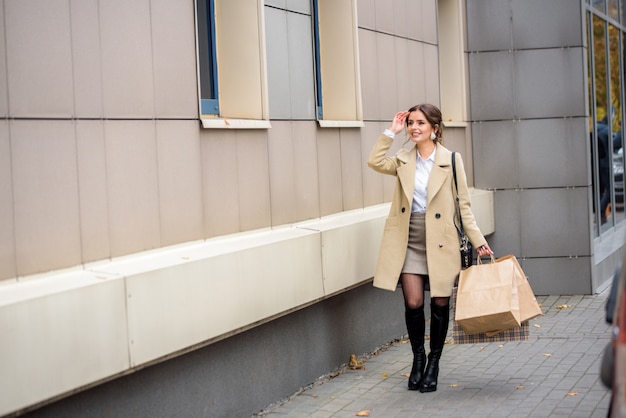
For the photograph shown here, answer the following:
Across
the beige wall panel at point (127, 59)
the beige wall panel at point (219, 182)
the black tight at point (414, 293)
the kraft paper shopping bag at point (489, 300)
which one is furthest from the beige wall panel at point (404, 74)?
the beige wall panel at point (127, 59)

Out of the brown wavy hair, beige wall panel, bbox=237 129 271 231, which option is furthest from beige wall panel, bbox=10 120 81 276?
the brown wavy hair

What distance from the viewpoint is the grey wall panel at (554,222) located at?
12016 mm

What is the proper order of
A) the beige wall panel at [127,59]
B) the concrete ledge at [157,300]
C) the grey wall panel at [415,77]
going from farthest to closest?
the grey wall panel at [415,77] → the beige wall panel at [127,59] → the concrete ledge at [157,300]

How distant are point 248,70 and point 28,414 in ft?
10.6

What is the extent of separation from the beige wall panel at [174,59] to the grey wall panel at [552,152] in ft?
20.8

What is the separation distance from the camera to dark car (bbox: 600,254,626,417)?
12.5 ft

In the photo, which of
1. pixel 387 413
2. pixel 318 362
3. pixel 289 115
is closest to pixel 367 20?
pixel 289 115

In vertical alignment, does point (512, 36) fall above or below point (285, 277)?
above

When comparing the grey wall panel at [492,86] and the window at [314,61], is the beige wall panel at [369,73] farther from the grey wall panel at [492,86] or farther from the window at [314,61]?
the grey wall panel at [492,86]

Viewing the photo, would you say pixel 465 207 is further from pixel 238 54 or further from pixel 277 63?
pixel 238 54

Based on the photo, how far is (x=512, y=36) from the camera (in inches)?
478

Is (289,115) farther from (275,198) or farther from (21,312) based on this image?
(21,312)

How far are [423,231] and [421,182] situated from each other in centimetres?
35

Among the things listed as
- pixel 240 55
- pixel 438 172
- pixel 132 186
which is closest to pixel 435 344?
pixel 438 172
